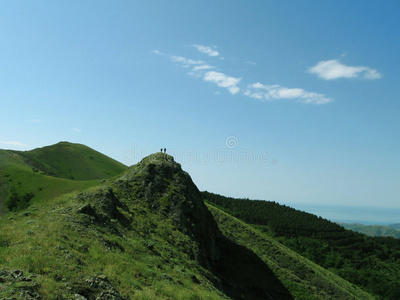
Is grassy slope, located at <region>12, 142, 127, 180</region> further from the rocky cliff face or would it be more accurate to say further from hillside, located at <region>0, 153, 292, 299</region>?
hillside, located at <region>0, 153, 292, 299</region>

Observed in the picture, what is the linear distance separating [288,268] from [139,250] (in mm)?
45858

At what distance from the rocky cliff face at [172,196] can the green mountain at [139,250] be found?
15 centimetres

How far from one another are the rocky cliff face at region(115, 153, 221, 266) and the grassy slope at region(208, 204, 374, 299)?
1437 centimetres

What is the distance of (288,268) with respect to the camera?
54.9 m

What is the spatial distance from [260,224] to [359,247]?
238 feet

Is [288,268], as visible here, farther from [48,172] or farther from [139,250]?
[48,172]

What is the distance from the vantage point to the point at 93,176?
13150 cm

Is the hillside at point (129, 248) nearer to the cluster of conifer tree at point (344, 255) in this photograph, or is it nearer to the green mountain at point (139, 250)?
the green mountain at point (139, 250)

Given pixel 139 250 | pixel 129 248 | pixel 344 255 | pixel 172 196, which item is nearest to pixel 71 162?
pixel 172 196

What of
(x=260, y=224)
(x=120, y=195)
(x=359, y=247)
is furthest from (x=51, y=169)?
(x=359, y=247)

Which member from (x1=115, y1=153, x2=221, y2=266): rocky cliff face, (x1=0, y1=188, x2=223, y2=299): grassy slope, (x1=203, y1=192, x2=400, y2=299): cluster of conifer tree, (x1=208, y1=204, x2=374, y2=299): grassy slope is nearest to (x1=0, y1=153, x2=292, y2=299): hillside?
(x1=0, y1=188, x2=223, y2=299): grassy slope

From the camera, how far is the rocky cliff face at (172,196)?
3434 cm

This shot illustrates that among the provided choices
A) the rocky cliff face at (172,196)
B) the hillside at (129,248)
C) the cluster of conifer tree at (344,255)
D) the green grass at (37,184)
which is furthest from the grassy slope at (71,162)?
the cluster of conifer tree at (344,255)

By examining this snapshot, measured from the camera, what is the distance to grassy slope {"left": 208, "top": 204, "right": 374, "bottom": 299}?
150 feet
